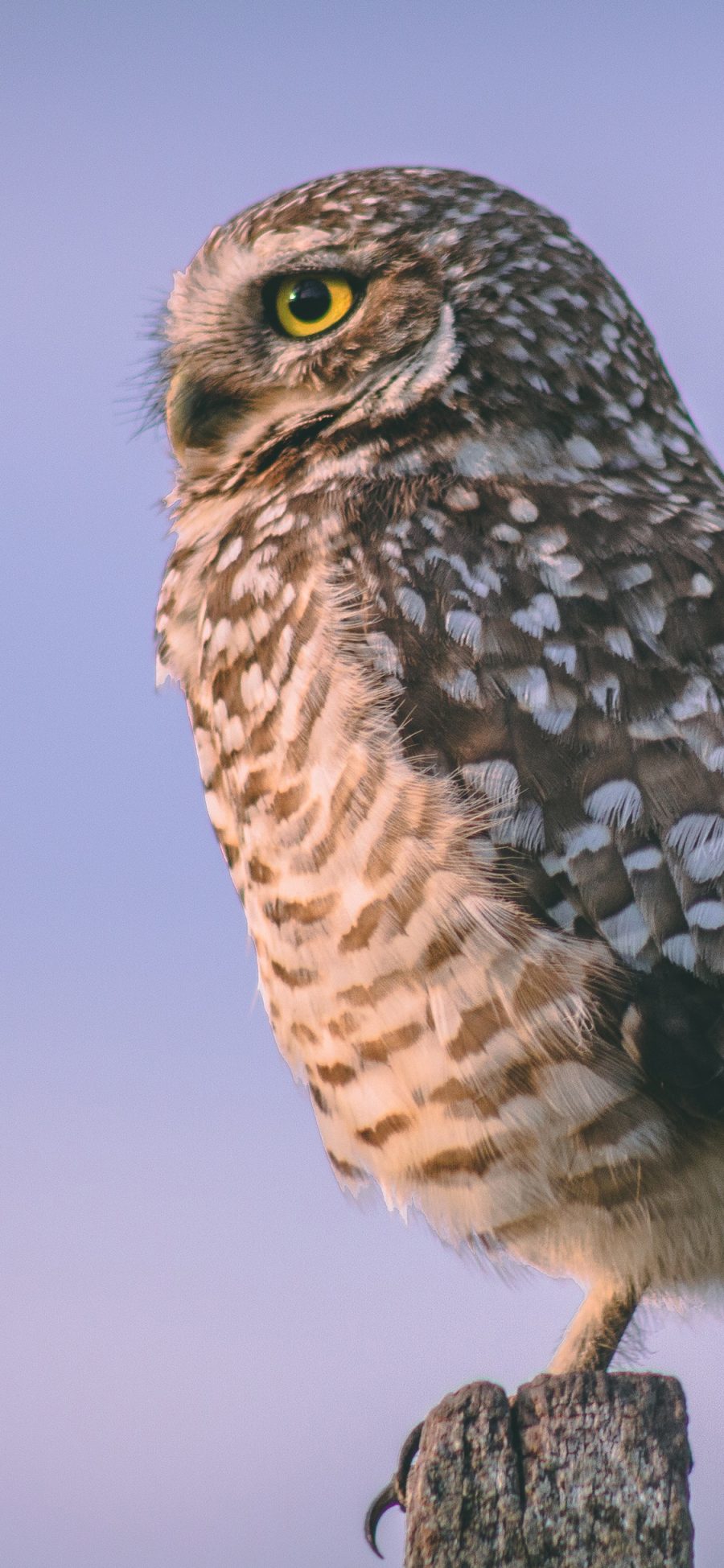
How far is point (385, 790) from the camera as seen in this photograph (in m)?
2.93

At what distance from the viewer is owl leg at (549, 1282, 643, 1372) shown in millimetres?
3369

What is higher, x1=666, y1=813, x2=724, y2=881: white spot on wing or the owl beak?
the owl beak

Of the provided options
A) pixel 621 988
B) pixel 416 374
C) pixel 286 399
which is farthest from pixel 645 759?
pixel 286 399

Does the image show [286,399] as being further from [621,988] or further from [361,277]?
[621,988]

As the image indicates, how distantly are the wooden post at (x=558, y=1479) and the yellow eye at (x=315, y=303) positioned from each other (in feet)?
7.37

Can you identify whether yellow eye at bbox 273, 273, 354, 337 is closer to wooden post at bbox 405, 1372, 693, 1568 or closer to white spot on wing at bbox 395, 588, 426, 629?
white spot on wing at bbox 395, 588, 426, 629

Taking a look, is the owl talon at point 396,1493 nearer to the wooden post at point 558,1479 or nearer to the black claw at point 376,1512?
the black claw at point 376,1512

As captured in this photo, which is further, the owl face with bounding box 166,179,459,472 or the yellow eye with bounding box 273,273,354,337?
the yellow eye with bounding box 273,273,354,337

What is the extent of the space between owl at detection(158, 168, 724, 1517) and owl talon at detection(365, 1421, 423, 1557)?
0.40 metres

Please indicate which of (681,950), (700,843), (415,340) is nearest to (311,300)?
(415,340)

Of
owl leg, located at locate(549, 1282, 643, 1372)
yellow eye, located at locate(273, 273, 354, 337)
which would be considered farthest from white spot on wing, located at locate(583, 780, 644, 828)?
yellow eye, located at locate(273, 273, 354, 337)

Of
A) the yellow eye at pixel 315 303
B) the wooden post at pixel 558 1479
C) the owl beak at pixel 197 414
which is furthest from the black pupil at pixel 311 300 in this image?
the wooden post at pixel 558 1479

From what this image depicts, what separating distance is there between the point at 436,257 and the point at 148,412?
909 mm

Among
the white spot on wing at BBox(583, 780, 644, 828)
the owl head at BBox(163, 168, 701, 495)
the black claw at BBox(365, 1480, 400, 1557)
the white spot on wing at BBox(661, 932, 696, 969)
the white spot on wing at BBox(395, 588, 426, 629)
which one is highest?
the owl head at BBox(163, 168, 701, 495)
